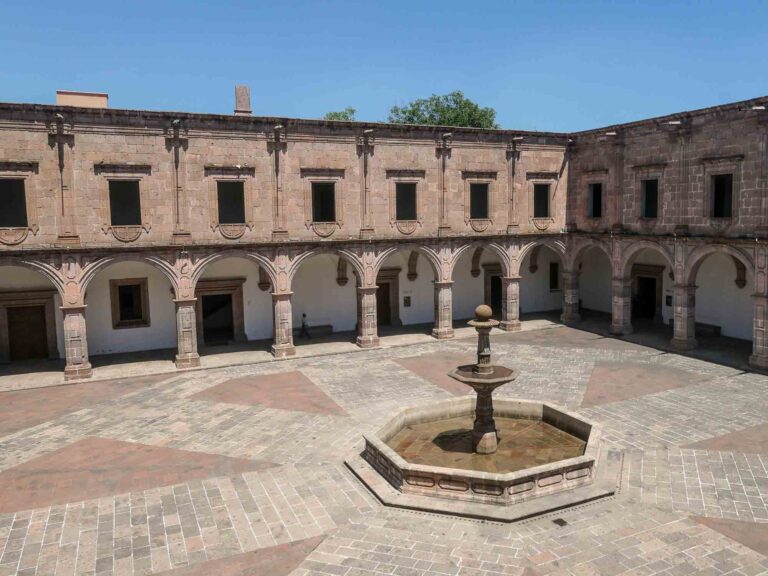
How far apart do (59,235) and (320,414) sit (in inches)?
402

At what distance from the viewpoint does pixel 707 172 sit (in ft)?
68.2

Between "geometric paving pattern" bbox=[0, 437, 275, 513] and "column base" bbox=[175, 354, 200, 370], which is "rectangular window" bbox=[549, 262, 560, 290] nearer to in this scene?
"column base" bbox=[175, 354, 200, 370]

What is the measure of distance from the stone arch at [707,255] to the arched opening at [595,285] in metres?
6.92

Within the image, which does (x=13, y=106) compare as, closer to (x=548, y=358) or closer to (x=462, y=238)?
(x=462, y=238)

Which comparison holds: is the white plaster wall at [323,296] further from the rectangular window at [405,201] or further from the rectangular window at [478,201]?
the rectangular window at [478,201]

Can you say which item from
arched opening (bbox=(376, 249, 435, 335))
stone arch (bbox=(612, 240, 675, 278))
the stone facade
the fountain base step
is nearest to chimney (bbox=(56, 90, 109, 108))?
the stone facade

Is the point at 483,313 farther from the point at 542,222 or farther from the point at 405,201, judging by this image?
the point at 542,222

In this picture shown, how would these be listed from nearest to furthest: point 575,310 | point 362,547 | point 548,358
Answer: point 362,547 → point 548,358 → point 575,310

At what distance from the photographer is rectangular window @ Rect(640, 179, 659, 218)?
23.0 meters

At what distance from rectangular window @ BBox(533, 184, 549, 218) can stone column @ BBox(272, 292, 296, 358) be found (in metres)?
11.0

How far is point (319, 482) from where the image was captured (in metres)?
11.9

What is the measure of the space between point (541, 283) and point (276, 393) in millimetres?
16665

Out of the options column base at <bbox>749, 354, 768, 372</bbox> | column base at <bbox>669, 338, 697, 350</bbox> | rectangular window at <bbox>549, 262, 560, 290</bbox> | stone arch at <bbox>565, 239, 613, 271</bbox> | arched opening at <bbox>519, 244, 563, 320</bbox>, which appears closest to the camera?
column base at <bbox>749, 354, 768, 372</bbox>

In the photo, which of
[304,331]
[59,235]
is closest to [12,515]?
[59,235]
